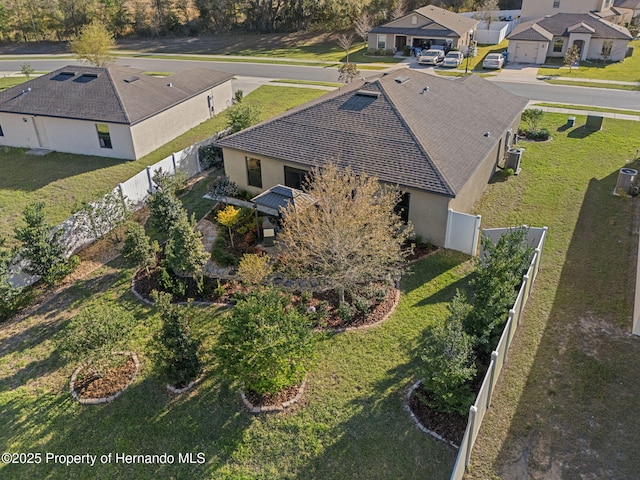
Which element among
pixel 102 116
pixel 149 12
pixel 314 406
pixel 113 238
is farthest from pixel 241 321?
pixel 149 12

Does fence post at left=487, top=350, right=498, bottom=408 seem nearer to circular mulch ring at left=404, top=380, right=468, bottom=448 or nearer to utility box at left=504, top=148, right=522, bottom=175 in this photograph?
circular mulch ring at left=404, top=380, right=468, bottom=448

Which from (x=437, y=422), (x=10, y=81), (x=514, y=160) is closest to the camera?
(x=437, y=422)

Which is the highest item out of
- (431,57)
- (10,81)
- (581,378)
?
(431,57)

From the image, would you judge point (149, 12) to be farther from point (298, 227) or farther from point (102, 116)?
point (298, 227)

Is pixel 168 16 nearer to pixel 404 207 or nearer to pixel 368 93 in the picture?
pixel 368 93

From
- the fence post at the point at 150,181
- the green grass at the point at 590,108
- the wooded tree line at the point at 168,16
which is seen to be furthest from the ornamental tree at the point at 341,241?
the wooded tree line at the point at 168,16

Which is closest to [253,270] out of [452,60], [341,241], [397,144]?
[341,241]
